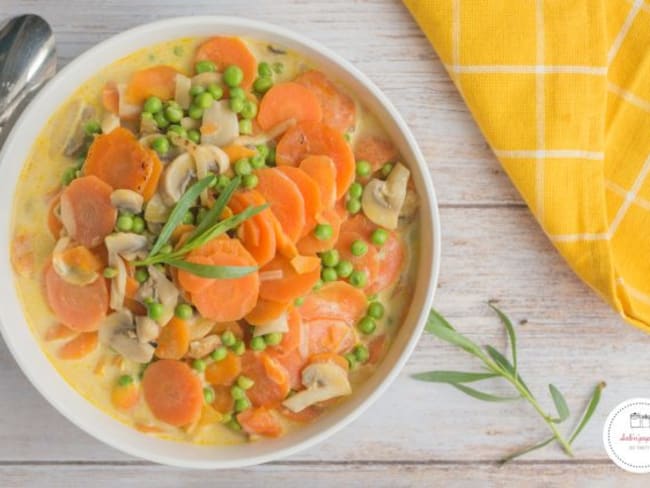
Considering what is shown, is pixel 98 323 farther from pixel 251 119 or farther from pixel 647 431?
pixel 647 431

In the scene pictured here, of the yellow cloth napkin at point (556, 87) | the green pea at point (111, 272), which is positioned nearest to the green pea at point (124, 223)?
the green pea at point (111, 272)

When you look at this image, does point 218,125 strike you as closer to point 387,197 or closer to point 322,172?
point 322,172

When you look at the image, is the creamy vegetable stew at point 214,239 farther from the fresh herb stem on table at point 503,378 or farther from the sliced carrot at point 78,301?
the fresh herb stem on table at point 503,378

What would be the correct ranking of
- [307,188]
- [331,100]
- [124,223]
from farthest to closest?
[331,100], [307,188], [124,223]

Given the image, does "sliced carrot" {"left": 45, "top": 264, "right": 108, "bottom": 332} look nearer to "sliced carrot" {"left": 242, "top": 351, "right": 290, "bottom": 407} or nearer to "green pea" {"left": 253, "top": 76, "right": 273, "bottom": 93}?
"sliced carrot" {"left": 242, "top": 351, "right": 290, "bottom": 407}

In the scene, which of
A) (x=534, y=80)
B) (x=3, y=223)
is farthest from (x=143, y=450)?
(x=534, y=80)
